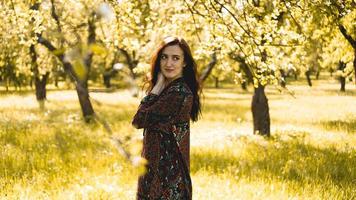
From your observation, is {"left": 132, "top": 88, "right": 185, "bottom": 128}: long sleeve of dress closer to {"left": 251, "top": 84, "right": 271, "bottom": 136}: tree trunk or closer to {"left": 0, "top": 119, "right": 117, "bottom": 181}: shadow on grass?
{"left": 0, "top": 119, "right": 117, "bottom": 181}: shadow on grass

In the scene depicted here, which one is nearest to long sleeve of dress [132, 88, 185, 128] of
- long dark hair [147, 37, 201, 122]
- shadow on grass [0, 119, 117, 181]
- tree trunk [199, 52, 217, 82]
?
long dark hair [147, 37, 201, 122]

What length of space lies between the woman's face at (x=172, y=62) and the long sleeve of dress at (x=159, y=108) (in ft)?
0.76

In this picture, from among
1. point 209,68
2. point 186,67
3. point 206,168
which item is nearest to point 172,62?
point 186,67

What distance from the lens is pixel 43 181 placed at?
6590 millimetres

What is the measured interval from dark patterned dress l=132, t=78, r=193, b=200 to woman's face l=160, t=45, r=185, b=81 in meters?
0.16

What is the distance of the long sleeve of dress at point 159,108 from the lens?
3.70 meters

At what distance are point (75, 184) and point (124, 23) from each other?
2609 mm

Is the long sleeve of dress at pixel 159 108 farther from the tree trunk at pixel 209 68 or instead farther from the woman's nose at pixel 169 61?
the tree trunk at pixel 209 68

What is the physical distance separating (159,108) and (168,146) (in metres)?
0.35

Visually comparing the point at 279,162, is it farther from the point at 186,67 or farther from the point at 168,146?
the point at 168,146

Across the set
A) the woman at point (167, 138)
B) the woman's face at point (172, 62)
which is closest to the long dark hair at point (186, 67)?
the woman's face at point (172, 62)

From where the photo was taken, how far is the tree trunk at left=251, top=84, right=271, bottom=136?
1320 centimetres

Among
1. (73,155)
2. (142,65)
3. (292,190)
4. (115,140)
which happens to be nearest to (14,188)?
(73,155)

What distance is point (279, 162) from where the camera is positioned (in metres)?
8.62
